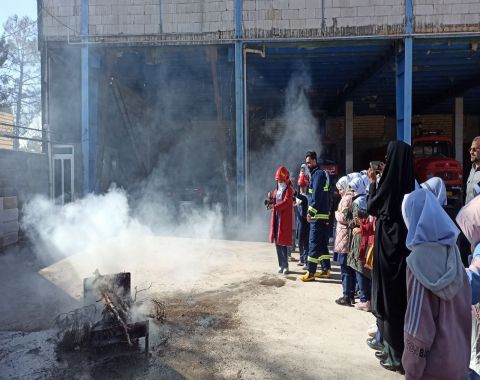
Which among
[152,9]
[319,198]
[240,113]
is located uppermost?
[152,9]

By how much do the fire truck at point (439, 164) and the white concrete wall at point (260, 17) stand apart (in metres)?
4.23

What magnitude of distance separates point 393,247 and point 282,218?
128 inches

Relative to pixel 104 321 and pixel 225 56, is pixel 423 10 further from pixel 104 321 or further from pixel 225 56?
pixel 104 321

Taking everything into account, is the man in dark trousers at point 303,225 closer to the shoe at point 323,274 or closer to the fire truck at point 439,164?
the shoe at point 323,274

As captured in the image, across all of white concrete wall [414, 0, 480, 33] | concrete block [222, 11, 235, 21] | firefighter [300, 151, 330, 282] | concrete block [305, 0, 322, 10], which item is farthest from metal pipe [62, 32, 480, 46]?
firefighter [300, 151, 330, 282]

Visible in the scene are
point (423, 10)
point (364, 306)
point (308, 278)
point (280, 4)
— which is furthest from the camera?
point (280, 4)

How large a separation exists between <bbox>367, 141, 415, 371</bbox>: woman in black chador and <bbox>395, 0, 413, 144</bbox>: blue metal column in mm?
8400

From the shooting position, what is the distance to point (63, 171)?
36.1 feet

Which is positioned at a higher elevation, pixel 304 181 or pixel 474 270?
pixel 304 181

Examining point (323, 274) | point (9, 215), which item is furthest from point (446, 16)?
point (9, 215)

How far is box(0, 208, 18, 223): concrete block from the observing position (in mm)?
8240

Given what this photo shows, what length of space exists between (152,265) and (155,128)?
39.8ft

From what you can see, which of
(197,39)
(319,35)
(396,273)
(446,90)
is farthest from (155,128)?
(396,273)

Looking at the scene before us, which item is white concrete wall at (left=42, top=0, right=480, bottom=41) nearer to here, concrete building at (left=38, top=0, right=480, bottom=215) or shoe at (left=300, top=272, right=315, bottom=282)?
concrete building at (left=38, top=0, right=480, bottom=215)
